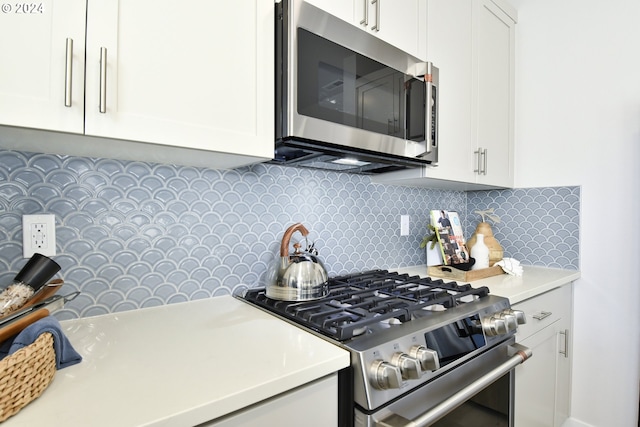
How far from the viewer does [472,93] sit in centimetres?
171

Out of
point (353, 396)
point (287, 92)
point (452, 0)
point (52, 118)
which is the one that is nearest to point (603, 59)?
point (452, 0)

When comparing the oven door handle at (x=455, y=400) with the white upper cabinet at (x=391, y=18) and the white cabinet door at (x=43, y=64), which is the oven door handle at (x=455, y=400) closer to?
the white cabinet door at (x=43, y=64)

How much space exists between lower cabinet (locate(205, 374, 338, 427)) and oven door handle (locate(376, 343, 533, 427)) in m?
0.12

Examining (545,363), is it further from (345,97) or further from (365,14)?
(365,14)

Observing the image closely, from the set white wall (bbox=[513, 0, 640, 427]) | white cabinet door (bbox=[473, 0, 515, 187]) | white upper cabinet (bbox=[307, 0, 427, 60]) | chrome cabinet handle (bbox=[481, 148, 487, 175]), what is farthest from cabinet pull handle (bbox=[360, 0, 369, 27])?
white wall (bbox=[513, 0, 640, 427])

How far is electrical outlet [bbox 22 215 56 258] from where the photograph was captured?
2.89 ft

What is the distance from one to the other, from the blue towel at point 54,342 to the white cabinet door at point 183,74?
1.32 feet

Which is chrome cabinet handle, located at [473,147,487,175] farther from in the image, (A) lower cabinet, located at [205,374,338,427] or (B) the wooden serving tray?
(A) lower cabinet, located at [205,374,338,427]

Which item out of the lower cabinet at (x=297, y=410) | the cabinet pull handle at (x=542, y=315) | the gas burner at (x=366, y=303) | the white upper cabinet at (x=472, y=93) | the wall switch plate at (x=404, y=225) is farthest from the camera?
the wall switch plate at (x=404, y=225)

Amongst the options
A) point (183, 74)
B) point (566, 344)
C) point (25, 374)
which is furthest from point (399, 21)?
point (566, 344)

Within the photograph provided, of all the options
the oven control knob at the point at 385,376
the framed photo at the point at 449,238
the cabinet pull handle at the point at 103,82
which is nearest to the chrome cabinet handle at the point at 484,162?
the framed photo at the point at 449,238

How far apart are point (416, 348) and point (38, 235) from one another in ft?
3.44

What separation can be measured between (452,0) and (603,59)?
0.93 m

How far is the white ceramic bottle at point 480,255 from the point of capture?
1.77m
